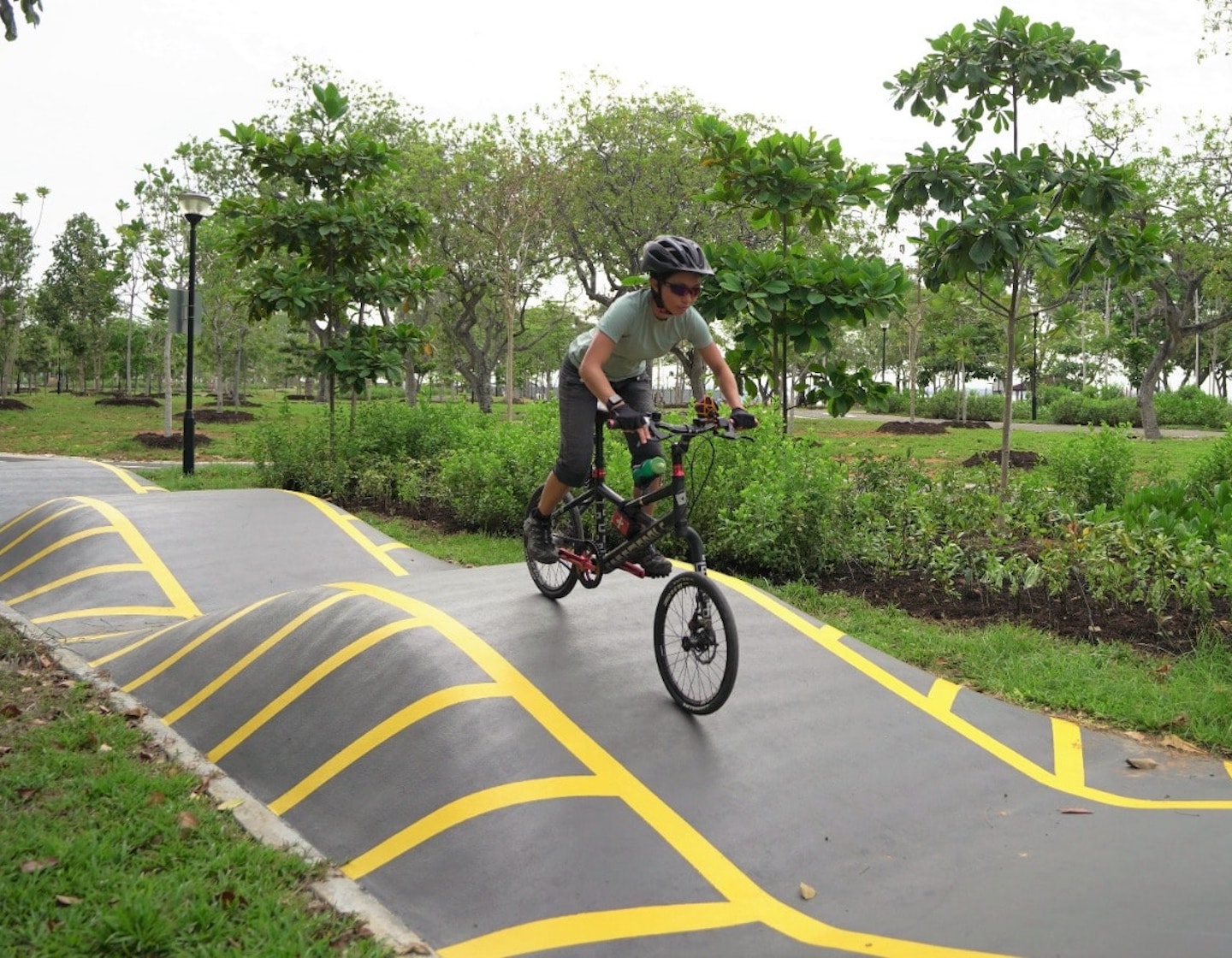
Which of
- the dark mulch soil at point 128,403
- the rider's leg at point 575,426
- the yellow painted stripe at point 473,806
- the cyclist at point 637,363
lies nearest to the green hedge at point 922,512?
the cyclist at point 637,363

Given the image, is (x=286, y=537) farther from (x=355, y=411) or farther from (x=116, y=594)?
(x=355, y=411)

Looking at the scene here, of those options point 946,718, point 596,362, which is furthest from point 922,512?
point 596,362

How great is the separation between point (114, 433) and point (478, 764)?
23.6 meters

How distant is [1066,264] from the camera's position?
29.5ft

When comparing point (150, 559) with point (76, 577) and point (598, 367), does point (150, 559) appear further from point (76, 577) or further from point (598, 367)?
point (598, 367)

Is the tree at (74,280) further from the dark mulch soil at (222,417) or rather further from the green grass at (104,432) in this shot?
the dark mulch soil at (222,417)

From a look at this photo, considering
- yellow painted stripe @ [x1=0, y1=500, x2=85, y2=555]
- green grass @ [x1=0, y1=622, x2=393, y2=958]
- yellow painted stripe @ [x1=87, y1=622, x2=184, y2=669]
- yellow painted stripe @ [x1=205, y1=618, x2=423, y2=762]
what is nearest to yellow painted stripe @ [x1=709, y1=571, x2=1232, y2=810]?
yellow painted stripe @ [x1=205, y1=618, x2=423, y2=762]

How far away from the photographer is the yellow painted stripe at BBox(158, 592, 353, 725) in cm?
547

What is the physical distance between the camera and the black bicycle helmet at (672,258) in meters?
4.71

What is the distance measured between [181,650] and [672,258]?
3997 millimetres

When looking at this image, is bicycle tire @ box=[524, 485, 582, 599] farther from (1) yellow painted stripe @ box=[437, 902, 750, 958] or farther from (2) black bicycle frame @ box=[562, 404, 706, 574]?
(1) yellow painted stripe @ box=[437, 902, 750, 958]

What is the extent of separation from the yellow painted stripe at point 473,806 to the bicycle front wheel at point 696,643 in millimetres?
754

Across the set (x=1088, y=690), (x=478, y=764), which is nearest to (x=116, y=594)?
(x=478, y=764)

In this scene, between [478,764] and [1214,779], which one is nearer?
[478,764]
